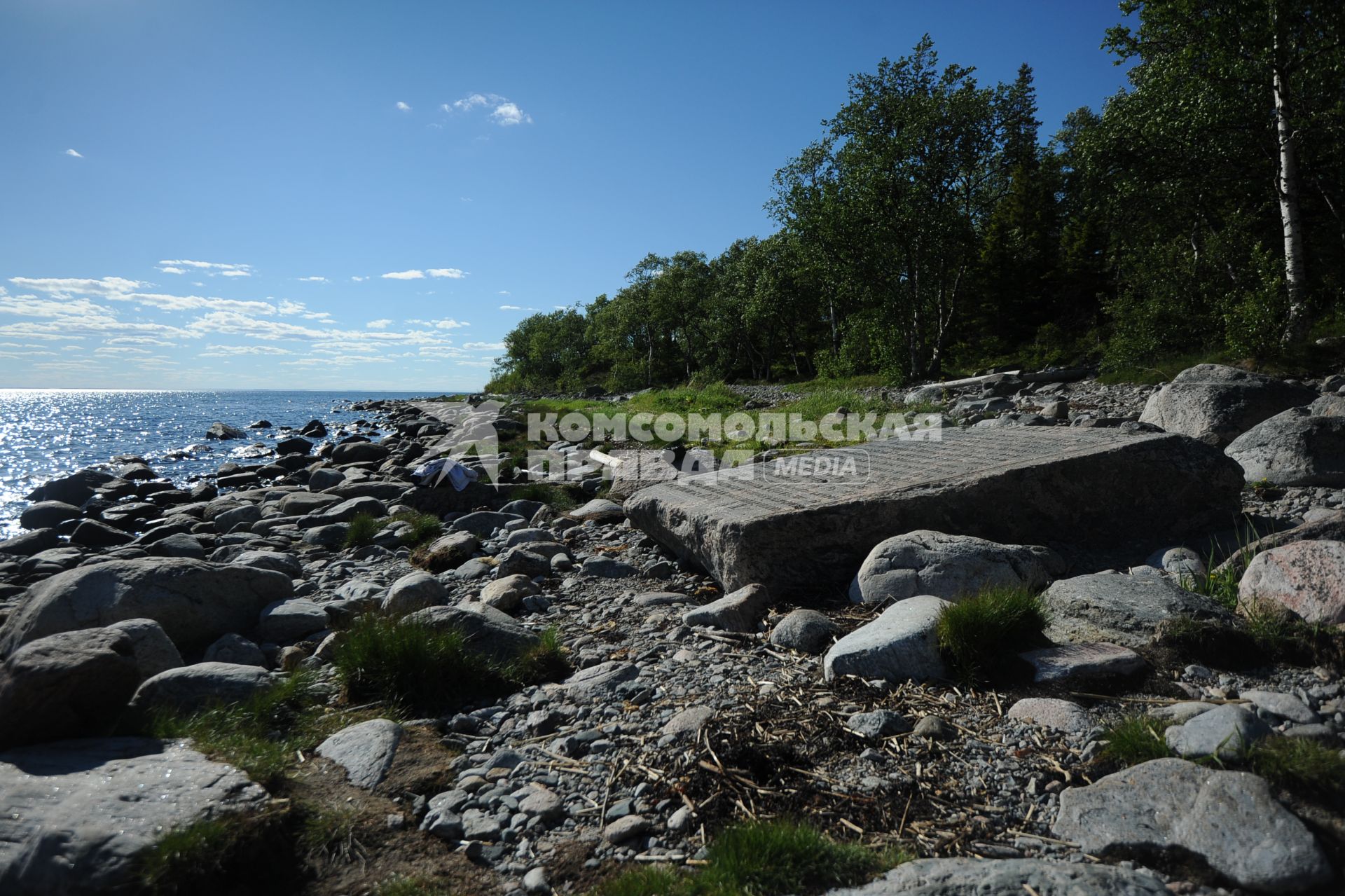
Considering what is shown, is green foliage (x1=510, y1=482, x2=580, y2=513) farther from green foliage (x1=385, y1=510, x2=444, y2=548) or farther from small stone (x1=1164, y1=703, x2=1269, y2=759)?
small stone (x1=1164, y1=703, x2=1269, y2=759)

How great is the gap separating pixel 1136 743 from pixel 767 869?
1.60 metres

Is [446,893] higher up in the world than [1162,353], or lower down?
lower down

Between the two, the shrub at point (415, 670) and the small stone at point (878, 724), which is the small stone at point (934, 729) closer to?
the small stone at point (878, 724)

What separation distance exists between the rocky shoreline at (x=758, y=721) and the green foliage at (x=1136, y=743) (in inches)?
1.0

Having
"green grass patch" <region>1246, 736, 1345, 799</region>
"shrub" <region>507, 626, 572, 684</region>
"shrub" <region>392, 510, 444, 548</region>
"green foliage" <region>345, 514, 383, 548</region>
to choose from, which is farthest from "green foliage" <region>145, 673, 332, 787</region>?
"green foliage" <region>345, 514, 383, 548</region>

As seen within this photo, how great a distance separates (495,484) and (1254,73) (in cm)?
1784

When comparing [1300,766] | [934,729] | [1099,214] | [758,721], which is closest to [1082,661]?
[934,729]

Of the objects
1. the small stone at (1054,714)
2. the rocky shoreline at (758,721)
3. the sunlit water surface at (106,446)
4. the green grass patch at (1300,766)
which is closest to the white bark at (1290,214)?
the rocky shoreline at (758,721)

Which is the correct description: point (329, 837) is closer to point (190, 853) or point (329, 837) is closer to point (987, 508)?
point (190, 853)

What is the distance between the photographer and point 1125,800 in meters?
2.39

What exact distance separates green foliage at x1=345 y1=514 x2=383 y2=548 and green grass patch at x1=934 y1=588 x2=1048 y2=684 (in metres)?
7.98

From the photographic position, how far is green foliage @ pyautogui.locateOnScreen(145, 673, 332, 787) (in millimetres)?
3104

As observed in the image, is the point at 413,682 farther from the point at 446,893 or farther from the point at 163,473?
the point at 163,473

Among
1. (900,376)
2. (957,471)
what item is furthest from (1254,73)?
(957,471)
